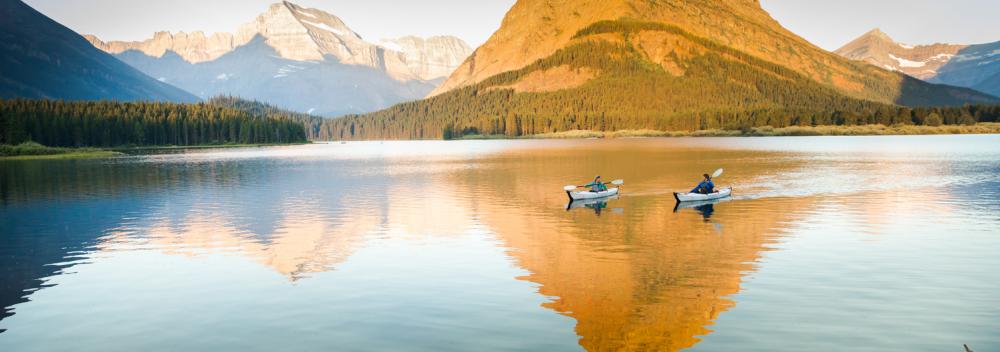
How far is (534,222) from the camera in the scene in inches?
2004

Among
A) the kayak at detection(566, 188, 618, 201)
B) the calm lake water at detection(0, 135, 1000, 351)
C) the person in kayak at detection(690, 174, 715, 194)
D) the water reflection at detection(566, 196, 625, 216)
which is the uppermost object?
the person in kayak at detection(690, 174, 715, 194)

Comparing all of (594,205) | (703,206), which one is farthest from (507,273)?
(703,206)

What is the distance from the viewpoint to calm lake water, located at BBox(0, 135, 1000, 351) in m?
23.0

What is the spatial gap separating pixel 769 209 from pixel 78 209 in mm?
57717

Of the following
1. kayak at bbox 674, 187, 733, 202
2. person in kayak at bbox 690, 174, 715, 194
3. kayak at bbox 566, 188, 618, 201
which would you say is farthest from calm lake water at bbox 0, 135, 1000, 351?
person in kayak at bbox 690, 174, 715, 194

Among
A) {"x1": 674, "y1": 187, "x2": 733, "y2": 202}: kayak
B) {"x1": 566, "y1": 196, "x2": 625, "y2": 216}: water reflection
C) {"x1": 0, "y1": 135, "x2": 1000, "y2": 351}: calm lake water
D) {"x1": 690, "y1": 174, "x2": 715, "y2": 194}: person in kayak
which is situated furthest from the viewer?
{"x1": 690, "y1": 174, "x2": 715, "y2": 194}: person in kayak

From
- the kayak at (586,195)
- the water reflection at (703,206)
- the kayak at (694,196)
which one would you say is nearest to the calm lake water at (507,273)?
the water reflection at (703,206)

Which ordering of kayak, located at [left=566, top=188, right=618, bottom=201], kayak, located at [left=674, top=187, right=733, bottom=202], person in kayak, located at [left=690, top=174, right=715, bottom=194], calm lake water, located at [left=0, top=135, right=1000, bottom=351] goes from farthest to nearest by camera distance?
kayak, located at [left=566, top=188, right=618, bottom=201], person in kayak, located at [left=690, top=174, right=715, bottom=194], kayak, located at [left=674, top=187, right=733, bottom=202], calm lake water, located at [left=0, top=135, right=1000, bottom=351]

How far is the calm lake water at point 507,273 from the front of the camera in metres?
23.0

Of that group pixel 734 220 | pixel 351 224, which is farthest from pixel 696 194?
Answer: pixel 351 224

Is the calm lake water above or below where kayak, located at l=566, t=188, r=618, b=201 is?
below

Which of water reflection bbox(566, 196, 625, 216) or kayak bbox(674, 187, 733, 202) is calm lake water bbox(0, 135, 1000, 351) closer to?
water reflection bbox(566, 196, 625, 216)

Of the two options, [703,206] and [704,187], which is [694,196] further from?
[704,187]

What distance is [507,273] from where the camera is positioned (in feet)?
108
